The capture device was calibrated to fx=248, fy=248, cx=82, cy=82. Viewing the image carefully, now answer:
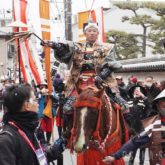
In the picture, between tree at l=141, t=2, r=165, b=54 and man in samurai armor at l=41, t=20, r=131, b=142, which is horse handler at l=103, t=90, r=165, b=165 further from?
tree at l=141, t=2, r=165, b=54

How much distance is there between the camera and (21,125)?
2.33 metres

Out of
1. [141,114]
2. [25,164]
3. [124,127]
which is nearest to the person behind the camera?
[25,164]

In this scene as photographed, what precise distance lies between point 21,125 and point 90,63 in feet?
7.89

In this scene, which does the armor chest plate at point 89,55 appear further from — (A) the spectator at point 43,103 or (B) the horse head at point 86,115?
(A) the spectator at point 43,103

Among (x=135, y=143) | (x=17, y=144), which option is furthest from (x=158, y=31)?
(x=17, y=144)

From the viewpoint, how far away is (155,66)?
14828mm

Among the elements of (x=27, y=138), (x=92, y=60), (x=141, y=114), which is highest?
(x=92, y=60)

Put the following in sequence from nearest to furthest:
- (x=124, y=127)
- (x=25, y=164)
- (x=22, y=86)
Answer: (x=25, y=164)
(x=22, y=86)
(x=124, y=127)

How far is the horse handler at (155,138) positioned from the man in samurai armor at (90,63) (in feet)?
4.17

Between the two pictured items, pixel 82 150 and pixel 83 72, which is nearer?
pixel 82 150

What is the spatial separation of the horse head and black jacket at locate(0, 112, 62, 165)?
2.87 feet

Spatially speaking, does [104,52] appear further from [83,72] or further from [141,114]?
[141,114]

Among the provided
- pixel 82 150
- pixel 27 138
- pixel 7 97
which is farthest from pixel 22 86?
pixel 82 150

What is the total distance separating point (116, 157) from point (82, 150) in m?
0.45
